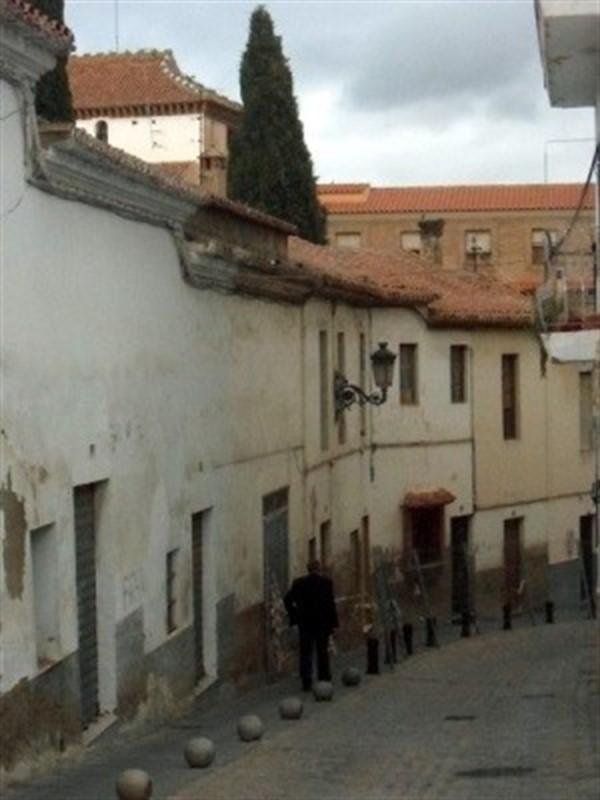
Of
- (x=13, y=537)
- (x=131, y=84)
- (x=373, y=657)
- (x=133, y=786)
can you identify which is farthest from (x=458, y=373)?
(x=131, y=84)

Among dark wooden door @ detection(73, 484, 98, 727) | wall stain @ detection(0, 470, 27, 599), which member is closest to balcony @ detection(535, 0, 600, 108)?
dark wooden door @ detection(73, 484, 98, 727)

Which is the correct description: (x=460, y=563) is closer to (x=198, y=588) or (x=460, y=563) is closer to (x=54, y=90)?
(x=54, y=90)

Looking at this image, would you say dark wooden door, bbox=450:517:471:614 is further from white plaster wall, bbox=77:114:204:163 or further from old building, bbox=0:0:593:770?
white plaster wall, bbox=77:114:204:163

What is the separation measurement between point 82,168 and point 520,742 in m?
5.67

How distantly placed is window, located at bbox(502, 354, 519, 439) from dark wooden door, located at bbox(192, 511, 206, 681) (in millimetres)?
19819

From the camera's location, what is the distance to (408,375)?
3609 centimetres

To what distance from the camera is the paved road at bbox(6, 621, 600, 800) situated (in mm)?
13328

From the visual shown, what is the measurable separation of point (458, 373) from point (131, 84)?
3627 centimetres

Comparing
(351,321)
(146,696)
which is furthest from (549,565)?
(146,696)

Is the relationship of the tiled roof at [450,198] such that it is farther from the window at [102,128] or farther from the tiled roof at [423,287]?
the tiled roof at [423,287]

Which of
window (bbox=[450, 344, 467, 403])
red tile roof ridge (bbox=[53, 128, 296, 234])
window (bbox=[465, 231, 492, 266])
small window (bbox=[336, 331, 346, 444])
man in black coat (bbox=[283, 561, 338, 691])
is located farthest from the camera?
window (bbox=[465, 231, 492, 266])

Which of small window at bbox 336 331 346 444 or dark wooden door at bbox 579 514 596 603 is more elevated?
small window at bbox 336 331 346 444

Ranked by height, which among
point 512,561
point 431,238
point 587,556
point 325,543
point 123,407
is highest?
point 431,238

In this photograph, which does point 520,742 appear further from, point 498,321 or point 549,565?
point 549,565
